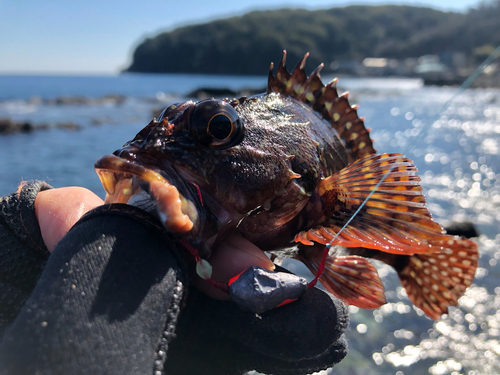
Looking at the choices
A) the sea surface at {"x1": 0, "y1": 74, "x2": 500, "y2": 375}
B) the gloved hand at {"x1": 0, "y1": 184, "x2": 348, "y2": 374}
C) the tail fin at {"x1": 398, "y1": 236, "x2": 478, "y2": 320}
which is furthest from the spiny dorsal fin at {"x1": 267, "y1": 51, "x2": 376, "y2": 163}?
the gloved hand at {"x1": 0, "y1": 184, "x2": 348, "y2": 374}

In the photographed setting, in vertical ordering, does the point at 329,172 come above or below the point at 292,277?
above

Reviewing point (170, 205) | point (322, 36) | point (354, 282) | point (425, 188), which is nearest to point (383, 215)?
point (354, 282)

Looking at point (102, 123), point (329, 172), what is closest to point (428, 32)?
point (102, 123)

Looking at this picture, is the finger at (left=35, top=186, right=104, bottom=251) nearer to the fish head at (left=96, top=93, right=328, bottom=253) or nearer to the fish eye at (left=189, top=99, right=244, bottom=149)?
the fish head at (left=96, top=93, right=328, bottom=253)

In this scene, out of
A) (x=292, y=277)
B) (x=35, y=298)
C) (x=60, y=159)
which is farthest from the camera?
(x=60, y=159)

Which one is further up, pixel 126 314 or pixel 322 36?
pixel 322 36

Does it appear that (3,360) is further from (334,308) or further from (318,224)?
(318,224)

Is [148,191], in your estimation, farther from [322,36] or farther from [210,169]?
[322,36]

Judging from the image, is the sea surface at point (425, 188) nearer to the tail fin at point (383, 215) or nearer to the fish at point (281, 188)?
the tail fin at point (383, 215)
